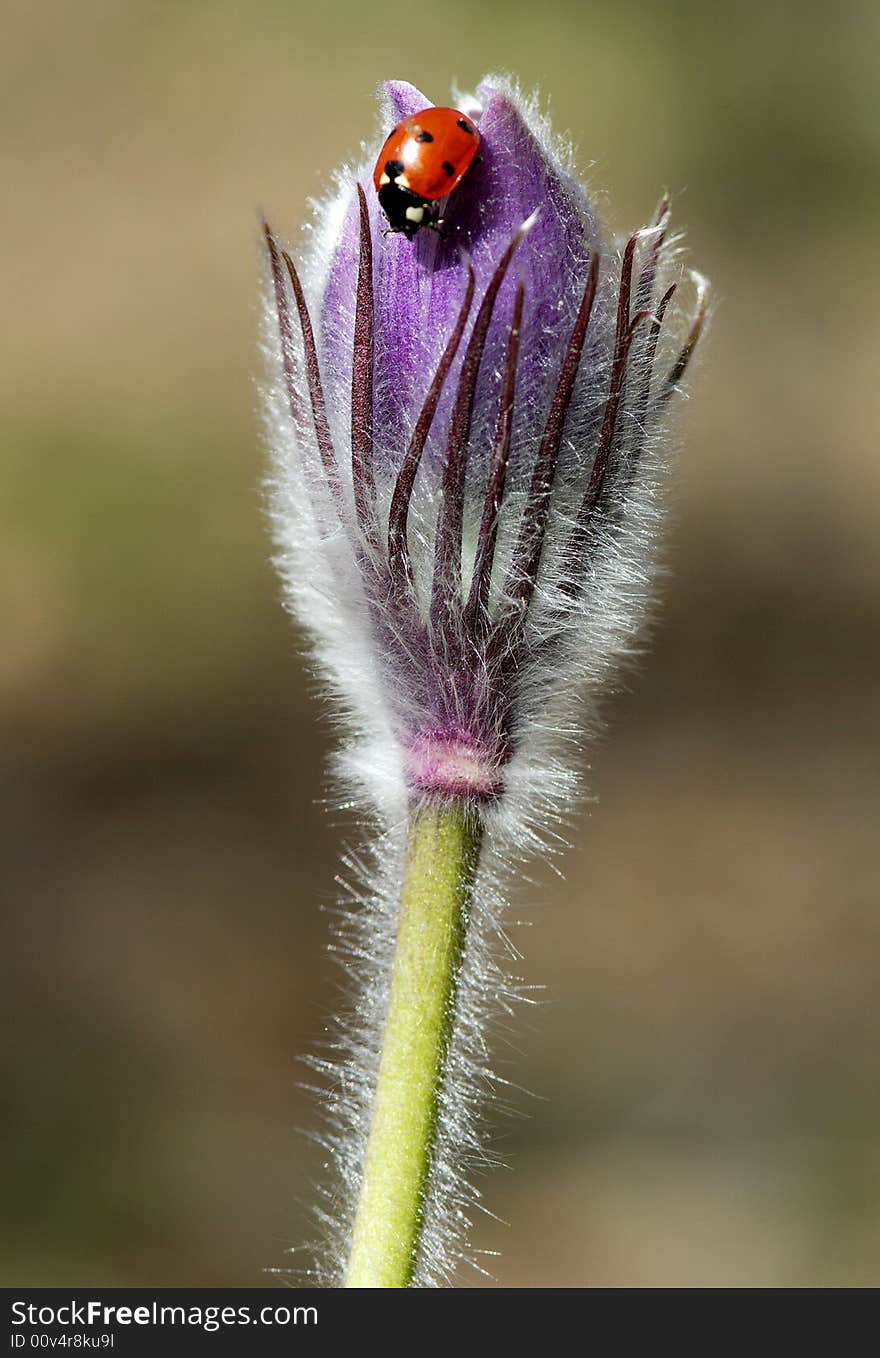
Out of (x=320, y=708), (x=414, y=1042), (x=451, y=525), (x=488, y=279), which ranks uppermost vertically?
(x=488, y=279)

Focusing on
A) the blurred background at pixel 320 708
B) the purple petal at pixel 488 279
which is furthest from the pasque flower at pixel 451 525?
the blurred background at pixel 320 708

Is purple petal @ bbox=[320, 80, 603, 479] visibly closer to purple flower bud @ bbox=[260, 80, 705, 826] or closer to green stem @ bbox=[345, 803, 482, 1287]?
purple flower bud @ bbox=[260, 80, 705, 826]

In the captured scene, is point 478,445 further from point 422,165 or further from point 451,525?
point 422,165

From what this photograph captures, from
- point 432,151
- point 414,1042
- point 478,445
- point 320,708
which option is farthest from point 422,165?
point 320,708

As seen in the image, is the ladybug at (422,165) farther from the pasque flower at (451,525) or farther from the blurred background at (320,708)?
the blurred background at (320,708)

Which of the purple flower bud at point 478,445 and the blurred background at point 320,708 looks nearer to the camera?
the purple flower bud at point 478,445

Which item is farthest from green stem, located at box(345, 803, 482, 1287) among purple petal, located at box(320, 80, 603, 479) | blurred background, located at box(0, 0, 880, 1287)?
blurred background, located at box(0, 0, 880, 1287)
